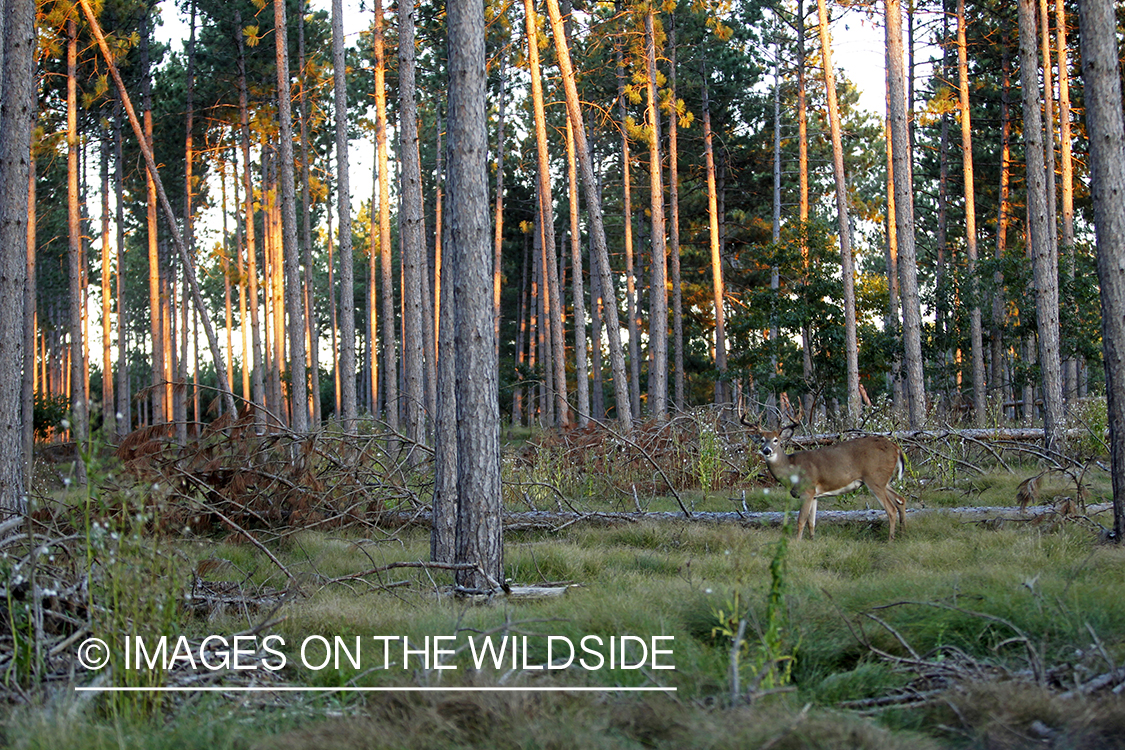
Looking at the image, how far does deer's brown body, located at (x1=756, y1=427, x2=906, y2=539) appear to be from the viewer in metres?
9.80

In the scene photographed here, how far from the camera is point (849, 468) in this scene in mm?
10188

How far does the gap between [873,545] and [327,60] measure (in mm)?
23902

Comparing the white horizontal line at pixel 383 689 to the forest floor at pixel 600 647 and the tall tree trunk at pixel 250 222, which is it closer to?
the forest floor at pixel 600 647

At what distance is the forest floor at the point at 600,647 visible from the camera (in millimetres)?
3738

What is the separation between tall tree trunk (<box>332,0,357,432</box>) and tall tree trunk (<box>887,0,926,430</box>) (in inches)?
388

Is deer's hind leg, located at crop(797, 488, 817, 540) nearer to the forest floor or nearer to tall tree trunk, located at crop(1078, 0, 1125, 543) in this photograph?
the forest floor

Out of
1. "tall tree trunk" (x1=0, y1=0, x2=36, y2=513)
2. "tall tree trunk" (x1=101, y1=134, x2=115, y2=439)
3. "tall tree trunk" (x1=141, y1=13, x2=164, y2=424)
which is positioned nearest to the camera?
"tall tree trunk" (x1=0, y1=0, x2=36, y2=513)

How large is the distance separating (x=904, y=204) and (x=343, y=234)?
34.2ft

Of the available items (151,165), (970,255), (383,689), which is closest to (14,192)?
(383,689)

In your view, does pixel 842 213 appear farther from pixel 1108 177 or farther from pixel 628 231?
pixel 1108 177

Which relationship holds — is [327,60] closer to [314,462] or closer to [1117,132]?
[314,462]

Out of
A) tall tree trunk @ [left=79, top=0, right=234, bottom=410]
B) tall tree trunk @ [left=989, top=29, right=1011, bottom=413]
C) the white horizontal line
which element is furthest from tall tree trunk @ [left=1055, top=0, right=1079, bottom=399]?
the white horizontal line

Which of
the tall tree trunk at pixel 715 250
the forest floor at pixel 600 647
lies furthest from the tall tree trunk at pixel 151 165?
the tall tree trunk at pixel 715 250

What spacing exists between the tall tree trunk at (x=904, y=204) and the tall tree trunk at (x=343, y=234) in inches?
388
